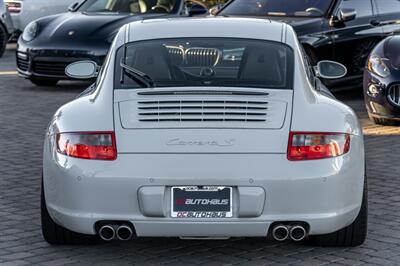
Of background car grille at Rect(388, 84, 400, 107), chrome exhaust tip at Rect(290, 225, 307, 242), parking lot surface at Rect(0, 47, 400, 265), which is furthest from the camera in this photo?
background car grille at Rect(388, 84, 400, 107)

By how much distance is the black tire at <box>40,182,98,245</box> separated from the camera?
233 inches

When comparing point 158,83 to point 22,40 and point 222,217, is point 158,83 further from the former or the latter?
point 22,40

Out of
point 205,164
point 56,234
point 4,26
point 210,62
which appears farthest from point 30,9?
point 205,164

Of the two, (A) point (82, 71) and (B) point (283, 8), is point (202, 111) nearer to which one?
(A) point (82, 71)

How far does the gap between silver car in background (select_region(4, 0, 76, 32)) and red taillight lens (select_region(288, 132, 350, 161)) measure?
15.3 m

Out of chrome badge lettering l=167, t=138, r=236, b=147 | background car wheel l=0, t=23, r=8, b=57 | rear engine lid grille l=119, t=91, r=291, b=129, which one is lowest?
background car wheel l=0, t=23, r=8, b=57

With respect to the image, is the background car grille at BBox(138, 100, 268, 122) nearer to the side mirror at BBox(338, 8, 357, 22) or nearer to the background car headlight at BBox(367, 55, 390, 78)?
the background car headlight at BBox(367, 55, 390, 78)

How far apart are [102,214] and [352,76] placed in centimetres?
801

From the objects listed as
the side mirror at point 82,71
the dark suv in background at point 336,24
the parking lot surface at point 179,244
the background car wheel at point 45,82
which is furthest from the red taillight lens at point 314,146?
the background car wheel at point 45,82

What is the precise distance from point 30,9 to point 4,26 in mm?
1479

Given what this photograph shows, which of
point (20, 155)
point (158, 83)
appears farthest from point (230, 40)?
point (20, 155)

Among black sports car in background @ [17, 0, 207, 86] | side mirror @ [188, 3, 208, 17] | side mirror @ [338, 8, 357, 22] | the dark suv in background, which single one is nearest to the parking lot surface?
the dark suv in background

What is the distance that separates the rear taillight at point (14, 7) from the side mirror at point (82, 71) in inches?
530

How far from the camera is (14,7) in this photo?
20.3 m
